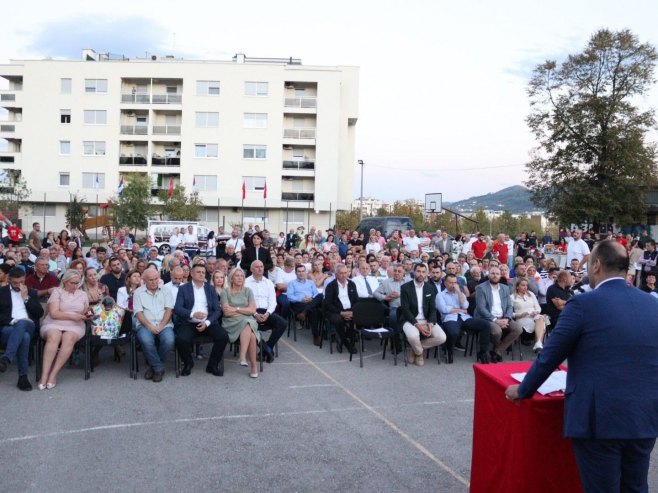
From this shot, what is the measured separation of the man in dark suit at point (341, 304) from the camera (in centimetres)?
905

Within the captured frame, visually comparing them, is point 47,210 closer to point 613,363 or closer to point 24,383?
point 24,383

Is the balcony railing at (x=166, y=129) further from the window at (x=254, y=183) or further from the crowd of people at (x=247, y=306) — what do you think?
the crowd of people at (x=247, y=306)

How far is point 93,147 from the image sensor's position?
4931cm

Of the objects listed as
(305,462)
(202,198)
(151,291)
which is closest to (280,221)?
(202,198)

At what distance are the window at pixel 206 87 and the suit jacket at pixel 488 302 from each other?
43.2m

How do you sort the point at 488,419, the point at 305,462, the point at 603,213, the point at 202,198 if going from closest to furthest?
the point at 488,419
the point at 305,462
the point at 603,213
the point at 202,198

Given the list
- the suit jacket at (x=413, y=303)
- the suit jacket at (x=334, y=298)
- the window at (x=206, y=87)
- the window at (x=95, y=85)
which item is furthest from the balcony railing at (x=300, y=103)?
the suit jacket at (x=413, y=303)

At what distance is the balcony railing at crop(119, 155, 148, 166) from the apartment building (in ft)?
0.28

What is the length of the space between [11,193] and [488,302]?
40387 mm

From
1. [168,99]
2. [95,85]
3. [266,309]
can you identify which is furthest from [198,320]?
[95,85]

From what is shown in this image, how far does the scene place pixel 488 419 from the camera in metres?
3.56

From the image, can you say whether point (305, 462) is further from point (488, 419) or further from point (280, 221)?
point (280, 221)

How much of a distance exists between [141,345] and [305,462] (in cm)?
344

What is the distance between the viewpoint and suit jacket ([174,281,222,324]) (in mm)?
7773
